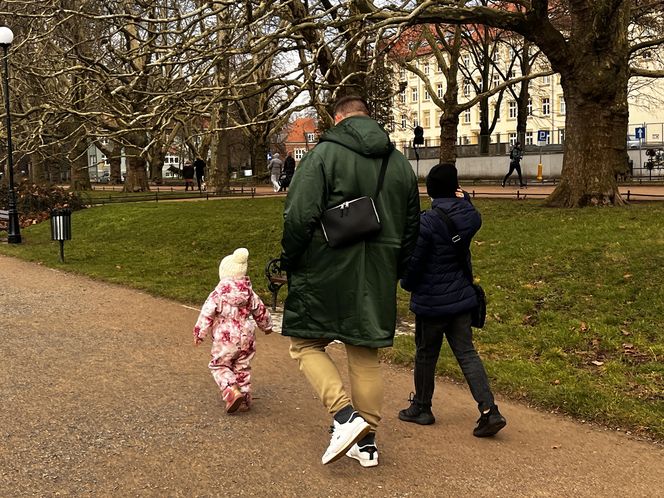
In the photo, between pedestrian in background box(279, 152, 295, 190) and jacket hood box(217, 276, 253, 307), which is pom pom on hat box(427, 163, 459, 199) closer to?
jacket hood box(217, 276, 253, 307)

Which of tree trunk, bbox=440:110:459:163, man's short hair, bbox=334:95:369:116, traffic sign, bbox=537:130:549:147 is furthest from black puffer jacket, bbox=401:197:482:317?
traffic sign, bbox=537:130:549:147

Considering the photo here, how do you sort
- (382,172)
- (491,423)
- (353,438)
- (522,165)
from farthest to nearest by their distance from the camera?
(522,165) → (491,423) → (382,172) → (353,438)

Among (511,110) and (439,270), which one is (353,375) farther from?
(511,110)

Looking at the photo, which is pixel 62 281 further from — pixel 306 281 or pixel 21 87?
pixel 21 87

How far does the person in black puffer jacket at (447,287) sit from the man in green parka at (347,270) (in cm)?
52

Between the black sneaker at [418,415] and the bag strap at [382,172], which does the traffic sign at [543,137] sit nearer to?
the black sneaker at [418,415]

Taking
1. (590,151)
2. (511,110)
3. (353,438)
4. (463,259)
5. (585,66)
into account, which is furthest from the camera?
(511,110)

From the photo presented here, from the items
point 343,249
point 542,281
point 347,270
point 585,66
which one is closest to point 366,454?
point 347,270

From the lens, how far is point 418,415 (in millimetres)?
4723

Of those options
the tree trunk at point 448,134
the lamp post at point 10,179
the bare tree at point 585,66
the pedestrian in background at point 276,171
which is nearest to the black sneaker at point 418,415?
the bare tree at point 585,66

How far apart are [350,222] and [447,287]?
1.04 meters

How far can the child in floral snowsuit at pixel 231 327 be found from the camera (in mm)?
4816

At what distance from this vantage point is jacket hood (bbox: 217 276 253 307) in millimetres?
4816

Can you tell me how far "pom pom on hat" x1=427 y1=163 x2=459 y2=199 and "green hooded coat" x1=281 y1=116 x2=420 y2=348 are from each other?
0.68m
